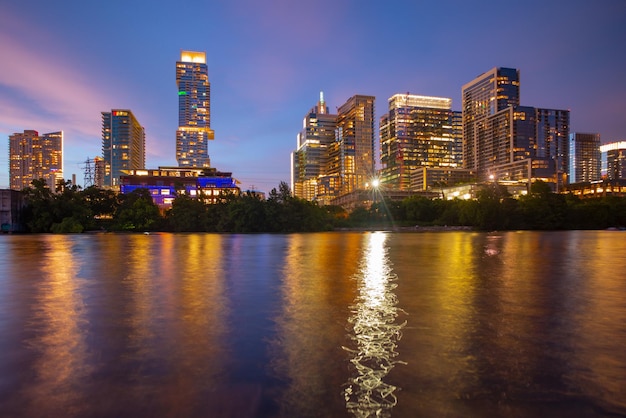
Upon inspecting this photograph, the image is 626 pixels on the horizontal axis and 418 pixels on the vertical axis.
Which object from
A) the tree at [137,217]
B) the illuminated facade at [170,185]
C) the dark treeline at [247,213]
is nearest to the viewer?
the dark treeline at [247,213]

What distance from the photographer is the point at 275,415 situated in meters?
4.43

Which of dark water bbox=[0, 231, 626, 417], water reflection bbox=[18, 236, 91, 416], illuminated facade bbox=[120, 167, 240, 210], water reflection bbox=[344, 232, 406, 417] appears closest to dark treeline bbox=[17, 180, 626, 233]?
illuminated facade bbox=[120, 167, 240, 210]

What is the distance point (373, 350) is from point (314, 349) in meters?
0.98

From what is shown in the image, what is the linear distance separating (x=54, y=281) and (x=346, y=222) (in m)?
93.6

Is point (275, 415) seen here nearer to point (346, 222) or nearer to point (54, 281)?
point (54, 281)

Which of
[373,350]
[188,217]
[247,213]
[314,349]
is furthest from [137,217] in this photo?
[373,350]

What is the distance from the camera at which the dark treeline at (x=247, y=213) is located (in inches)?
3024

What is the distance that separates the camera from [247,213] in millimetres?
76250

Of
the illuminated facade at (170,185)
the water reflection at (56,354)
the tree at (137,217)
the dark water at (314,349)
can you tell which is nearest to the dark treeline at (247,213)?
the tree at (137,217)

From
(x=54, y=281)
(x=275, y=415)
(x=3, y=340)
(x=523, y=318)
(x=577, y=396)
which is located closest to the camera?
(x=275, y=415)

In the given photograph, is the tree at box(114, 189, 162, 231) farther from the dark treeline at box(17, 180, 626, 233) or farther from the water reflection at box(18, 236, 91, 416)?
the water reflection at box(18, 236, 91, 416)

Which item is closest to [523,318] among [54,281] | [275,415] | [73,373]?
[275,415]

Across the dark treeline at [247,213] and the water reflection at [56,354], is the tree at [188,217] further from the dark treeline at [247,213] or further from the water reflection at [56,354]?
the water reflection at [56,354]

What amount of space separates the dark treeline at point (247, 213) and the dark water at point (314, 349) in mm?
65706
